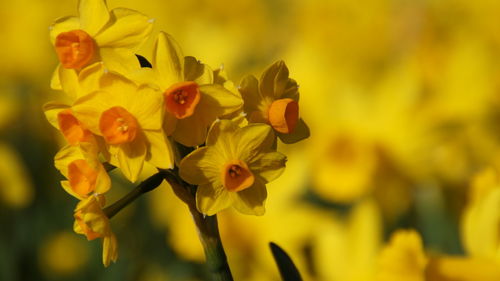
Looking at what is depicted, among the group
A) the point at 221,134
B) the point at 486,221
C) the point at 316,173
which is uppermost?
the point at 221,134

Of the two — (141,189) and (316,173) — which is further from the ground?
(141,189)

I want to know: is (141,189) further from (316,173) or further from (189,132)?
(316,173)

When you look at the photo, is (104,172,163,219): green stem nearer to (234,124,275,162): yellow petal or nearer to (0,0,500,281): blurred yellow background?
(234,124,275,162): yellow petal

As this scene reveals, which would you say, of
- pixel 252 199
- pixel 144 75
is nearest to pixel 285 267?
pixel 252 199

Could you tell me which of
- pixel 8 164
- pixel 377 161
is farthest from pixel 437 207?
pixel 8 164

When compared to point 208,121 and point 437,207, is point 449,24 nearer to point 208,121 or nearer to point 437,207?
point 437,207
